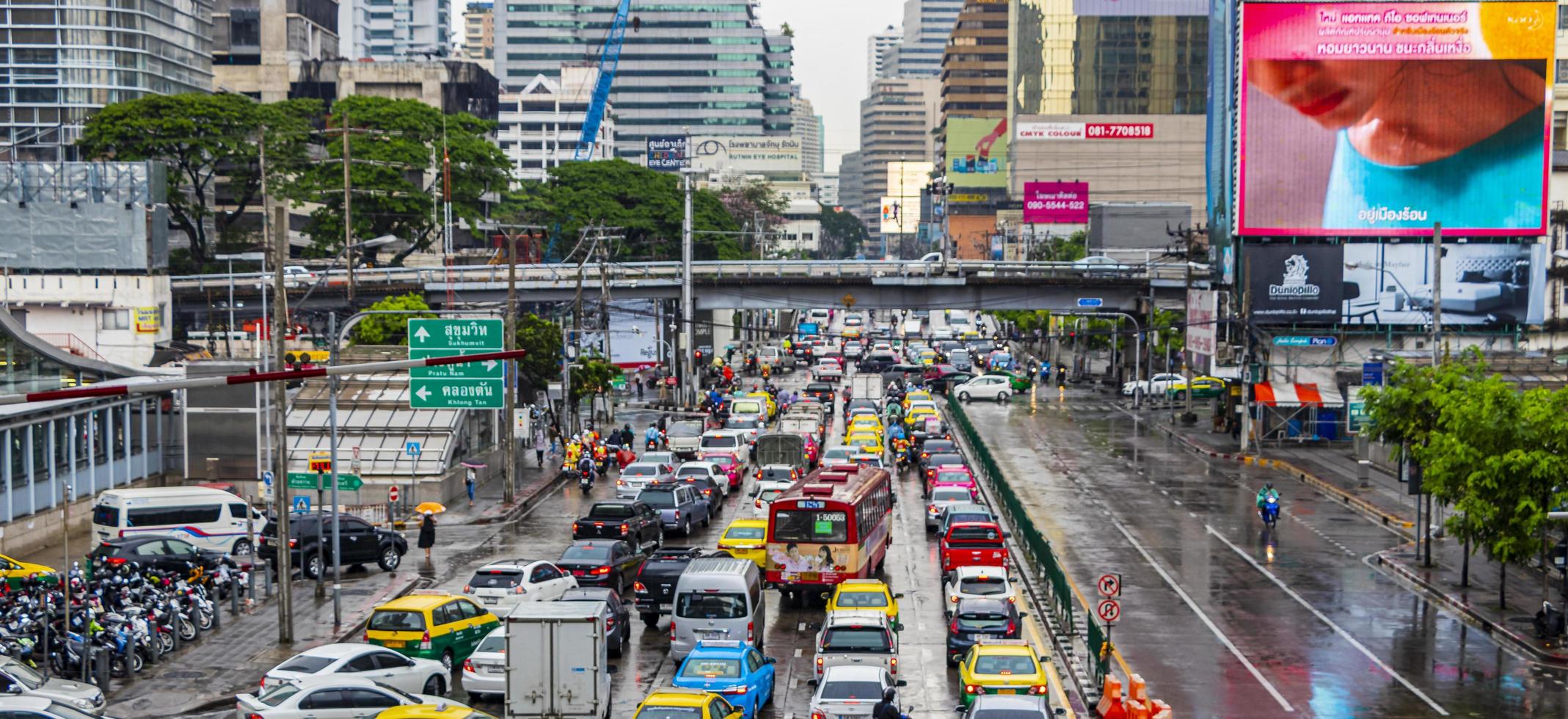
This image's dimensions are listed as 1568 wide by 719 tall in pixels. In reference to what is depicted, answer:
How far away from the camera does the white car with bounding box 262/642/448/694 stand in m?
25.3

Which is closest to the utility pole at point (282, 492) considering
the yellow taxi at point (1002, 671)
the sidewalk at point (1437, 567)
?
the yellow taxi at point (1002, 671)

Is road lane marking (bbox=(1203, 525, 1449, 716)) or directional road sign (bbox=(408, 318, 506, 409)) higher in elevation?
directional road sign (bbox=(408, 318, 506, 409))

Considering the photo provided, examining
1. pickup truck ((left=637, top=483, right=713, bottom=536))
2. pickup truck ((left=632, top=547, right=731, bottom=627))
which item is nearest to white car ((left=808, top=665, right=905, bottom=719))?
pickup truck ((left=632, top=547, right=731, bottom=627))

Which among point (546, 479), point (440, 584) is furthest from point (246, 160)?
point (440, 584)

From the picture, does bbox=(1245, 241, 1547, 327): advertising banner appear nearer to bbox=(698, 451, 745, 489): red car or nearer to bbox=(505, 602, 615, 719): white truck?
bbox=(698, 451, 745, 489): red car

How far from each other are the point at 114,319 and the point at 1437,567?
55.8 m

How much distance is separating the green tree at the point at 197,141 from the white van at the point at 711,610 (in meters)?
74.5

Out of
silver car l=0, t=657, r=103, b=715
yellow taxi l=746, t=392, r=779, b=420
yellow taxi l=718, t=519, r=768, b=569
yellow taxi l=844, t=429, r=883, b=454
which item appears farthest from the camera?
yellow taxi l=746, t=392, r=779, b=420

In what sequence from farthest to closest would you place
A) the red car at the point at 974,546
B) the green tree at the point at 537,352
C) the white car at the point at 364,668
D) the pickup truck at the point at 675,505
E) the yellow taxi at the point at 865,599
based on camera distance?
the green tree at the point at 537,352 < the pickup truck at the point at 675,505 < the red car at the point at 974,546 < the yellow taxi at the point at 865,599 < the white car at the point at 364,668

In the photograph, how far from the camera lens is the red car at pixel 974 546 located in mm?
38094

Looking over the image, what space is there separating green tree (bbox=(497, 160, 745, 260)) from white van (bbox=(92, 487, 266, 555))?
290 ft

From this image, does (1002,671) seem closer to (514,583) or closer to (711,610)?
(711,610)

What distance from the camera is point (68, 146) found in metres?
132

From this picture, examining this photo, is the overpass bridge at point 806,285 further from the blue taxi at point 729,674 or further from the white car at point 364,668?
the blue taxi at point 729,674
